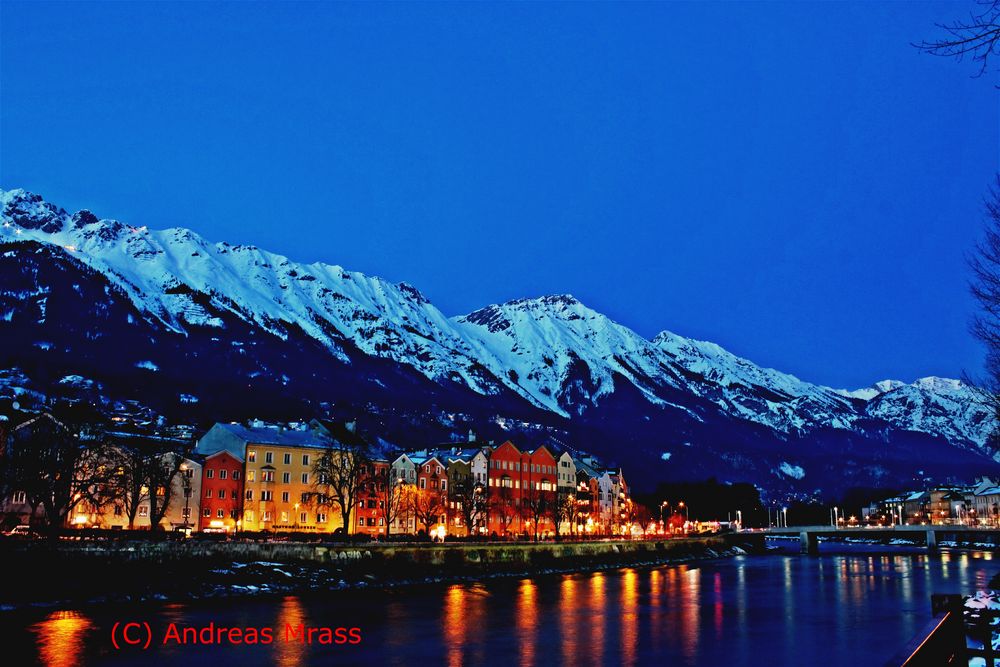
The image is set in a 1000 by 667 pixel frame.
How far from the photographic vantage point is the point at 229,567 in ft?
244

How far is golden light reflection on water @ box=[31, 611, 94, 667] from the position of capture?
3900cm

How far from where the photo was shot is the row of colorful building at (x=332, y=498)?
11206cm

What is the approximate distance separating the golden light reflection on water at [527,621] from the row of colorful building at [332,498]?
2941cm

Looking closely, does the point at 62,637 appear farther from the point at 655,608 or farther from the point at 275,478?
the point at 275,478

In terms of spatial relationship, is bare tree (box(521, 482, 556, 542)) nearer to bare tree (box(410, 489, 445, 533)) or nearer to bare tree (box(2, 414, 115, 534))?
bare tree (box(410, 489, 445, 533))

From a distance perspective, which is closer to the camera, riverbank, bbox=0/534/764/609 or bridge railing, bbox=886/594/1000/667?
bridge railing, bbox=886/594/1000/667

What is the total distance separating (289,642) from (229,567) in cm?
3081

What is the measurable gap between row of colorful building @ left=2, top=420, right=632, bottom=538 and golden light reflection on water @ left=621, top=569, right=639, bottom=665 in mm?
32439

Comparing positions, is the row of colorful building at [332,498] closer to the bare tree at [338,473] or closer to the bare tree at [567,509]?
the bare tree at [567,509]

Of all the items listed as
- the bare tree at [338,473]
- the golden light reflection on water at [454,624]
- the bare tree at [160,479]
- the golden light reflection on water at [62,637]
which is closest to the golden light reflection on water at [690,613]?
the golden light reflection on water at [454,624]

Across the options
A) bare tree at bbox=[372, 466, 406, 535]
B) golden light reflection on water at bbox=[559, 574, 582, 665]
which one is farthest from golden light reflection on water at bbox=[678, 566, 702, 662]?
bare tree at bbox=[372, 466, 406, 535]

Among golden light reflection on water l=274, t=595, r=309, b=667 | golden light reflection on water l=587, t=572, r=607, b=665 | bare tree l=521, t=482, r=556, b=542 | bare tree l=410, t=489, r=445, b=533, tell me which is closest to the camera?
golden light reflection on water l=274, t=595, r=309, b=667

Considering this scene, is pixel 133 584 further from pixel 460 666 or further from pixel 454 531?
pixel 454 531

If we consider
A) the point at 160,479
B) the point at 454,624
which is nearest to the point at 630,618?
the point at 454,624
